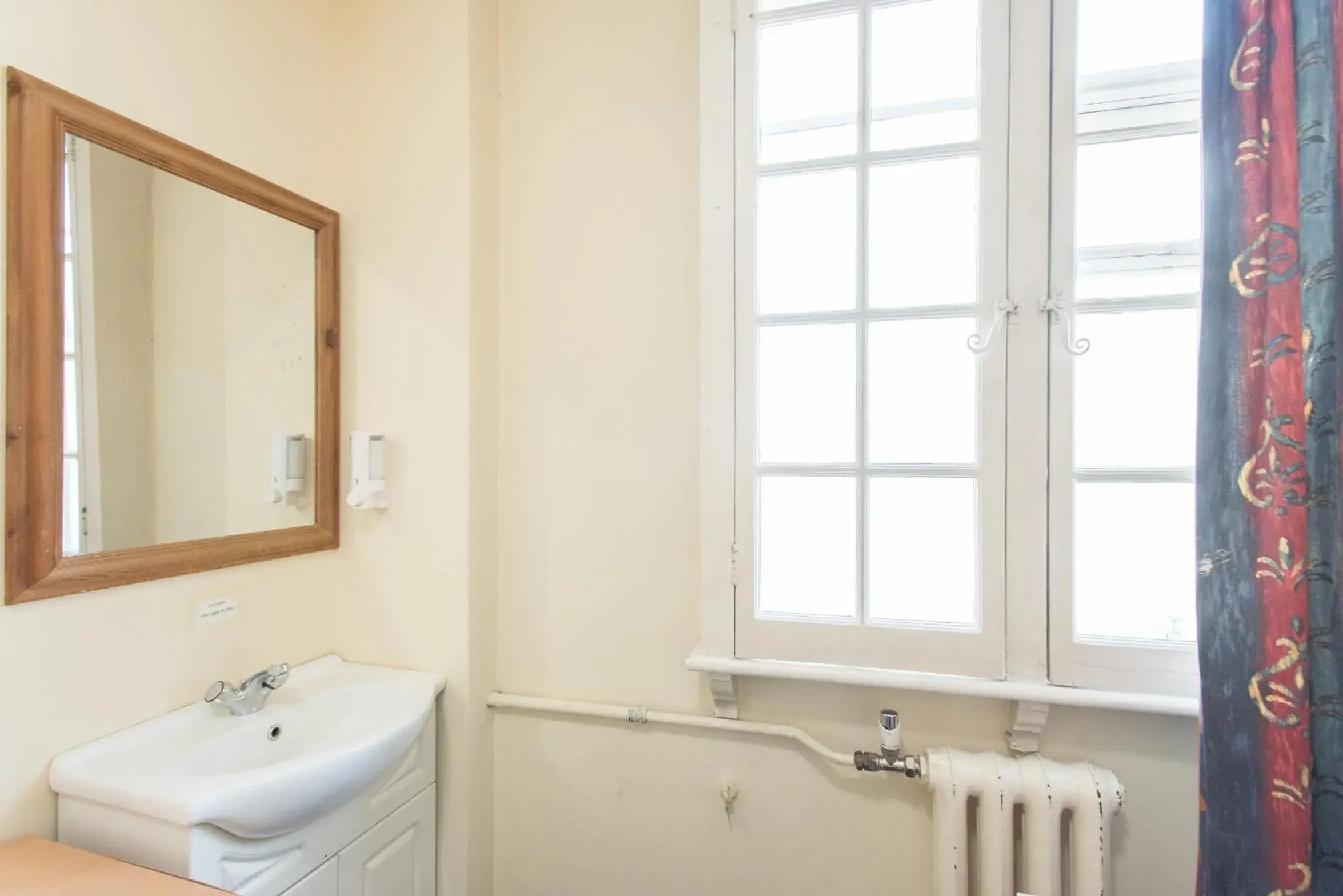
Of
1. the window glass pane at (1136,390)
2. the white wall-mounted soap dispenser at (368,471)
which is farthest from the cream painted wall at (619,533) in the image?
the window glass pane at (1136,390)

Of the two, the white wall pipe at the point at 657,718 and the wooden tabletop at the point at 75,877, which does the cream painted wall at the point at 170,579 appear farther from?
the white wall pipe at the point at 657,718

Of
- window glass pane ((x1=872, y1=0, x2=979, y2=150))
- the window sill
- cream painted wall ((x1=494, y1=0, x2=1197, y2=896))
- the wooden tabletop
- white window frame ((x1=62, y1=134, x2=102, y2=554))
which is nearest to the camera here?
the wooden tabletop

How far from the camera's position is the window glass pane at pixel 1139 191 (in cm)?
112

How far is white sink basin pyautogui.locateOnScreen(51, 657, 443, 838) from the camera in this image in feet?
2.88

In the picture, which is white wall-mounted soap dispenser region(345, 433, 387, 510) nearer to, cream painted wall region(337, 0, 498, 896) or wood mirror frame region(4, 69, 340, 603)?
cream painted wall region(337, 0, 498, 896)

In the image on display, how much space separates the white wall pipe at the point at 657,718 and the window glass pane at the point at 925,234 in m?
0.97

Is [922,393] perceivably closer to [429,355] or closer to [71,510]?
[429,355]

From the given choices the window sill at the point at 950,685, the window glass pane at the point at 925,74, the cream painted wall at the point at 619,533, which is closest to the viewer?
the window sill at the point at 950,685

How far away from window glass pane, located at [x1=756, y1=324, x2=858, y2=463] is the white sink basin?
957 millimetres

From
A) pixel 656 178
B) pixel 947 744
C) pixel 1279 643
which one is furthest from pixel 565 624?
pixel 1279 643

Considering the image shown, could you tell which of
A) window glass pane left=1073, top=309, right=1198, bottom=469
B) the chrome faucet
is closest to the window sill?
window glass pane left=1073, top=309, right=1198, bottom=469

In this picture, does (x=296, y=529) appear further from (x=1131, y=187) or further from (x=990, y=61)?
(x=1131, y=187)

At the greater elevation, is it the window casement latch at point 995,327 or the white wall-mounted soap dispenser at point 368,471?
the window casement latch at point 995,327

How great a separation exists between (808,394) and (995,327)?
1.29 feet
